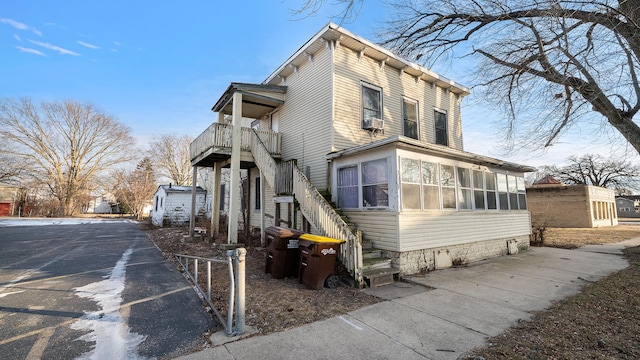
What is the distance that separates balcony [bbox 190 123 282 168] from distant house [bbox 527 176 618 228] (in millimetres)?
22834

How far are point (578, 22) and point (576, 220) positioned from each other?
2278cm

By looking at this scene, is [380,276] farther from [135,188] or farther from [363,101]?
[135,188]

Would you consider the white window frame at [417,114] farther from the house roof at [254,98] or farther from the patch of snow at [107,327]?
the patch of snow at [107,327]

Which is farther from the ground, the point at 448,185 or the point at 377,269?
the point at 448,185

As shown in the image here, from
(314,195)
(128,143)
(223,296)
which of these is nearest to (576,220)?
(314,195)

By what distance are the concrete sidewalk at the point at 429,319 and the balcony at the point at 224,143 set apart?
23.9 feet

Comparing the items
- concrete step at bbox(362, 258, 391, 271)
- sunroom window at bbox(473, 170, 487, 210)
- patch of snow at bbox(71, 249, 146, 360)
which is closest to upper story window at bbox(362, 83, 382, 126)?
Answer: sunroom window at bbox(473, 170, 487, 210)

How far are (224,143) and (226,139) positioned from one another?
0.58 feet

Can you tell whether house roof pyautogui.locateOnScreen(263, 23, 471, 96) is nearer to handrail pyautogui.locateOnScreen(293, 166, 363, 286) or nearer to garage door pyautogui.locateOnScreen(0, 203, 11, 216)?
handrail pyautogui.locateOnScreen(293, 166, 363, 286)

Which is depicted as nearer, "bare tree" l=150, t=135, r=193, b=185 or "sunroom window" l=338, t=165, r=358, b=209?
"sunroom window" l=338, t=165, r=358, b=209

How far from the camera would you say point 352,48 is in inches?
392

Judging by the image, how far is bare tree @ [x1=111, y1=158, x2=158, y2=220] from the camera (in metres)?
36.3

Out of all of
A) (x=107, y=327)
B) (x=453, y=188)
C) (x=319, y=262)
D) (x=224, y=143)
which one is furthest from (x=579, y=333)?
(x=224, y=143)

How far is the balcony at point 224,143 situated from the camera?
10.2 m
